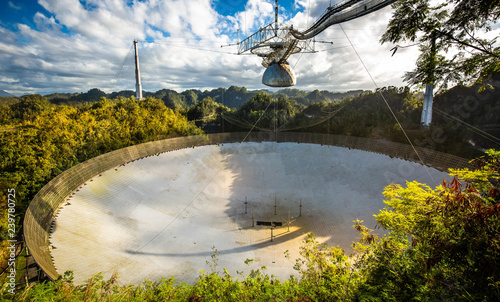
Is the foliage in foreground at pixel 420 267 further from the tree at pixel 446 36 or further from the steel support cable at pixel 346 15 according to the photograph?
the steel support cable at pixel 346 15

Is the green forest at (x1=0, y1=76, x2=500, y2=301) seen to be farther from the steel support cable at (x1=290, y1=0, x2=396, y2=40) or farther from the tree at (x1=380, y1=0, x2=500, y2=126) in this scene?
the steel support cable at (x1=290, y1=0, x2=396, y2=40)

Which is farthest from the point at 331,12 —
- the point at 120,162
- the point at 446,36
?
the point at 120,162

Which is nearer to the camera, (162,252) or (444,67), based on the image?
(444,67)

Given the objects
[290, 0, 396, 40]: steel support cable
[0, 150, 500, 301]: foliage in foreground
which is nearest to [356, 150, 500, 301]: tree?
[0, 150, 500, 301]: foliage in foreground

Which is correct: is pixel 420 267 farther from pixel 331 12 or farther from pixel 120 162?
pixel 120 162

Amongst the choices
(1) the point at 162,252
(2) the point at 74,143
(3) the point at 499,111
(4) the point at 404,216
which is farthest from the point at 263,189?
(3) the point at 499,111

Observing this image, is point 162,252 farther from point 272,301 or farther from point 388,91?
point 388,91
